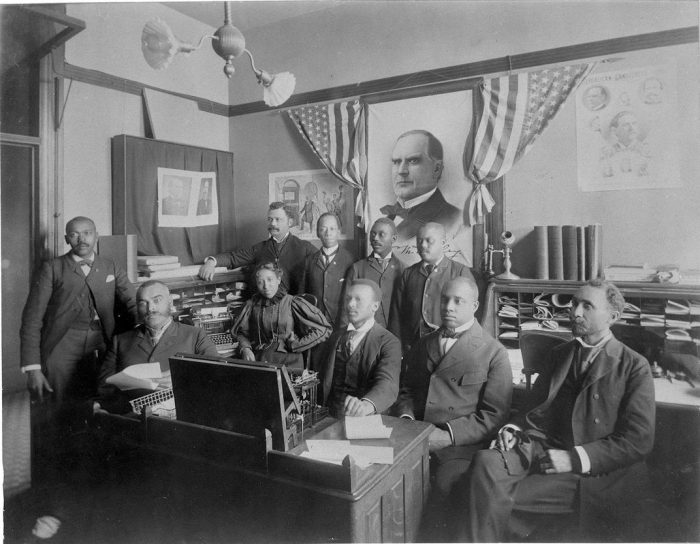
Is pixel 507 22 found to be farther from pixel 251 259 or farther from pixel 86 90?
pixel 86 90

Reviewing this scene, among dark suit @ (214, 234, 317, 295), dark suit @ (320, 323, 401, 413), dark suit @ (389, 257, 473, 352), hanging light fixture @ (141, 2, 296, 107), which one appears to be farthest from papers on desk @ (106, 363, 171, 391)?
dark suit @ (214, 234, 317, 295)

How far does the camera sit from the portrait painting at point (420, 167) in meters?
4.30

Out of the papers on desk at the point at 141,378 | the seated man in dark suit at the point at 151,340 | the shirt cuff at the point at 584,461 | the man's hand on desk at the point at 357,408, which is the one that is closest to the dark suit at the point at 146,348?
the seated man in dark suit at the point at 151,340

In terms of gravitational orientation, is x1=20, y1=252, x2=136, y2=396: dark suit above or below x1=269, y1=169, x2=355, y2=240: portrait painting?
below

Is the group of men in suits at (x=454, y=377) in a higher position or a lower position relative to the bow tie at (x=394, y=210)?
lower

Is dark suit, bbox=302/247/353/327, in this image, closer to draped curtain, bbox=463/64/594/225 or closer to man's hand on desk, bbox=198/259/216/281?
man's hand on desk, bbox=198/259/216/281

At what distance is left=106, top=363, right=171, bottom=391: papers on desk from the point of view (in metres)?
2.44

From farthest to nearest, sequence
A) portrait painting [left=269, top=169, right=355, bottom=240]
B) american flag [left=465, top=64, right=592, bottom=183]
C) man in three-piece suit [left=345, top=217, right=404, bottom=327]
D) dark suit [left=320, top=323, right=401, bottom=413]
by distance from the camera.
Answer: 1. portrait painting [left=269, top=169, right=355, bottom=240]
2. man in three-piece suit [left=345, top=217, right=404, bottom=327]
3. american flag [left=465, top=64, right=592, bottom=183]
4. dark suit [left=320, top=323, right=401, bottom=413]

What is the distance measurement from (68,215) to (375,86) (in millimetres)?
2860

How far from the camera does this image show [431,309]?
3688 millimetres

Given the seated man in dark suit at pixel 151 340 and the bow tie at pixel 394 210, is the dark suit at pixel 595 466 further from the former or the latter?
the bow tie at pixel 394 210

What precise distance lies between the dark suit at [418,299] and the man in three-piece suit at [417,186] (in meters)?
0.78

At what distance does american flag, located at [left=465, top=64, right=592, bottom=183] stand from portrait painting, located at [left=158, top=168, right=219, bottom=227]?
2697mm

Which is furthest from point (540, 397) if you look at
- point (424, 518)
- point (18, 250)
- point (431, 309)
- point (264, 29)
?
point (264, 29)
